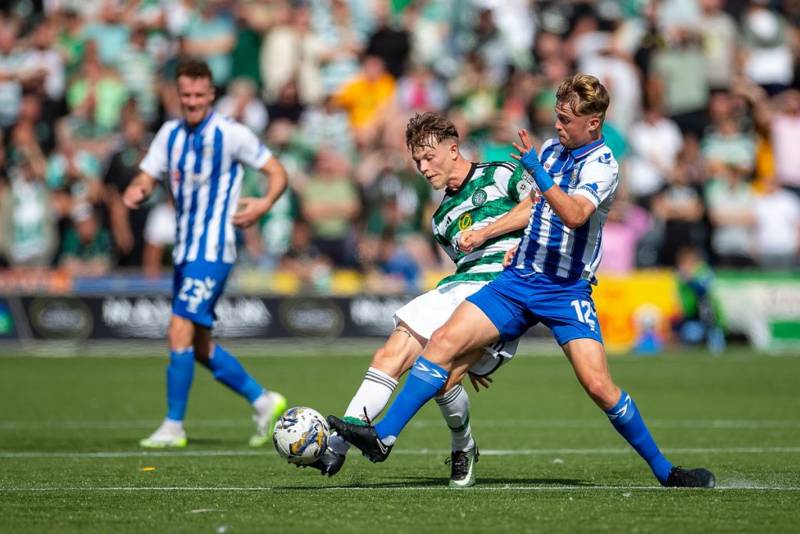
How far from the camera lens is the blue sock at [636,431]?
25.0ft

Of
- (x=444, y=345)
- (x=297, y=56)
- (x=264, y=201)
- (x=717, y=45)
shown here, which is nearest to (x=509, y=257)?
(x=444, y=345)

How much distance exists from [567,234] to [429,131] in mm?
960

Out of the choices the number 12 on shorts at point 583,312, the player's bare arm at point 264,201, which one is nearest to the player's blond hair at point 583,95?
the number 12 on shorts at point 583,312

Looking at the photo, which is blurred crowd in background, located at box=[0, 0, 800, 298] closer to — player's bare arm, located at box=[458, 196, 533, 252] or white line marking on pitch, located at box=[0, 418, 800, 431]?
white line marking on pitch, located at box=[0, 418, 800, 431]

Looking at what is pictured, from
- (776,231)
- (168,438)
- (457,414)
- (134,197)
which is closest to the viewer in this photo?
(457,414)

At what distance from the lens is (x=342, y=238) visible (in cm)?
2086

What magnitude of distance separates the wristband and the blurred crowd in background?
39.5ft

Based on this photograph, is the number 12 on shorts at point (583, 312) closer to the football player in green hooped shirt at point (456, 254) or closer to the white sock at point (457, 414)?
the football player in green hooped shirt at point (456, 254)

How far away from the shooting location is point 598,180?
7395 millimetres

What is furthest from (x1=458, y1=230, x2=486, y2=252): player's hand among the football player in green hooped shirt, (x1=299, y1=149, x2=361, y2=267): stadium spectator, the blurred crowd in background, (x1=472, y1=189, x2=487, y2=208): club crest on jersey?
(x1=299, y1=149, x2=361, y2=267): stadium spectator

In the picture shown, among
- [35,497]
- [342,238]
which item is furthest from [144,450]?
[342,238]

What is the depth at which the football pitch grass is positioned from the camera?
6613mm

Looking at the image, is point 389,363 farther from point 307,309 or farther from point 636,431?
point 307,309

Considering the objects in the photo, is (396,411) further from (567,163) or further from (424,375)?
(567,163)
